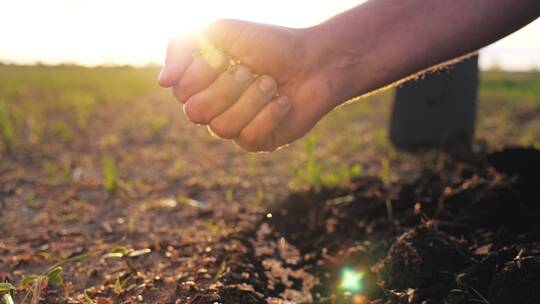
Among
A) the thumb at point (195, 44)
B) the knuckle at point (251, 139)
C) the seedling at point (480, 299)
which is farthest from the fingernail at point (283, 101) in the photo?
the seedling at point (480, 299)

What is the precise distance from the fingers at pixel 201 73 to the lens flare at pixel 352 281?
854 mm

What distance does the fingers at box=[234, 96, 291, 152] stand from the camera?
1770 millimetres

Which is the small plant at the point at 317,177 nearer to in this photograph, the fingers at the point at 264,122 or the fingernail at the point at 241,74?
the fingers at the point at 264,122

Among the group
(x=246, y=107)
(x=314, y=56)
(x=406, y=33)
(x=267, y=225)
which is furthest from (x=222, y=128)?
(x=267, y=225)

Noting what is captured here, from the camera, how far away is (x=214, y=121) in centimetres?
174

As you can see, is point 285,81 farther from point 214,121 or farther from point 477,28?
point 477,28

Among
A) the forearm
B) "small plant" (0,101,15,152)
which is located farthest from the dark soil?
"small plant" (0,101,15,152)

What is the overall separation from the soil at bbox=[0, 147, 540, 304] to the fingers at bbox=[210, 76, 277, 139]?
1.56ft

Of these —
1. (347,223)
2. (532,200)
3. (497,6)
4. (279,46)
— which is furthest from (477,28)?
(347,223)

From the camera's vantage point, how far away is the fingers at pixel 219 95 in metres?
1.68

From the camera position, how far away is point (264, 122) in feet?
5.82

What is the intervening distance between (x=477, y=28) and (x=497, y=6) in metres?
0.09

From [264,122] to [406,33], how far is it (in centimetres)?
56

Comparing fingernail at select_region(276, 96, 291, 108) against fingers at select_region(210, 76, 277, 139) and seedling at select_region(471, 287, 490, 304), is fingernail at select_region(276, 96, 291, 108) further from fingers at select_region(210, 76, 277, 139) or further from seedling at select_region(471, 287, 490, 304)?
seedling at select_region(471, 287, 490, 304)
